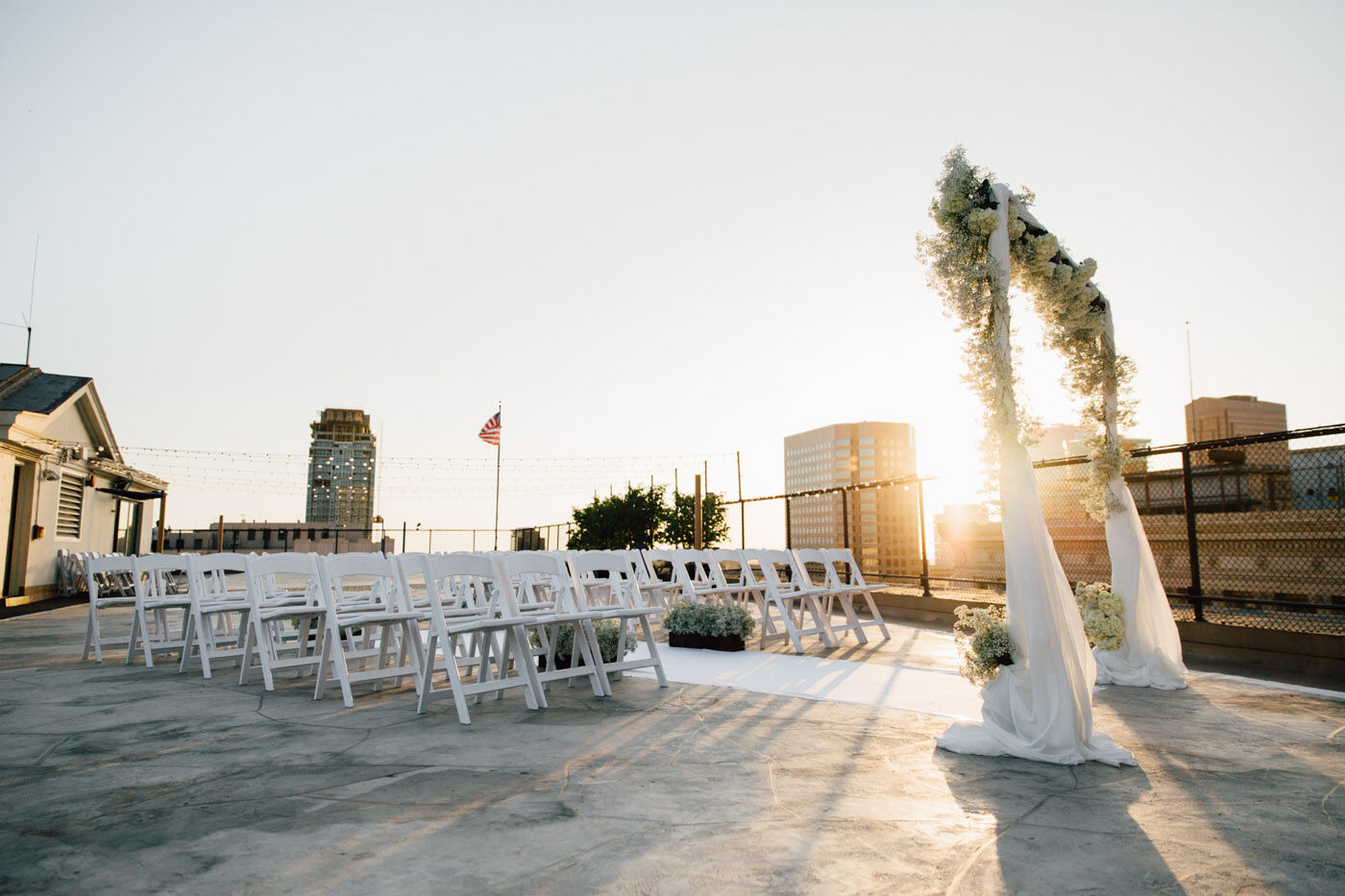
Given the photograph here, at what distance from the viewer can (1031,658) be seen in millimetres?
3264

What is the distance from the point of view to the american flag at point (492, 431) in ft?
83.5

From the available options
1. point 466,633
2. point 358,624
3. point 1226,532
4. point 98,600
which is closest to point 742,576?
point 466,633

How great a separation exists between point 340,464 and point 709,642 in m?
165

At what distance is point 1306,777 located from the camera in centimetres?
275

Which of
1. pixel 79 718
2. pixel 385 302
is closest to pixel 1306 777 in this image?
pixel 79 718

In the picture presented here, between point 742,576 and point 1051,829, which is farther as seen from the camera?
point 742,576

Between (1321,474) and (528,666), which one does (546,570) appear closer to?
(528,666)

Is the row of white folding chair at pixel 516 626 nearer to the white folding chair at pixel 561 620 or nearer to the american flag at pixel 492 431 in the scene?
the white folding chair at pixel 561 620

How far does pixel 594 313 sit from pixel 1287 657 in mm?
12854

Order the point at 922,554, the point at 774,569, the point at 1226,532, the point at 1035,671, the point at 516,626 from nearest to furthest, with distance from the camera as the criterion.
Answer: the point at 1035,671
the point at 516,626
the point at 774,569
the point at 922,554
the point at 1226,532

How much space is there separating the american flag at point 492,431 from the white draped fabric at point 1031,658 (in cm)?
2314

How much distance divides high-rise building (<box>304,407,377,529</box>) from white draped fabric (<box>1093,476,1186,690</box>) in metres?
157

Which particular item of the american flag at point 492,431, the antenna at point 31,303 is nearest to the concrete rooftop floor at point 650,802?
the antenna at point 31,303

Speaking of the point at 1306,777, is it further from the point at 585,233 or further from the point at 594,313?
the point at 594,313
